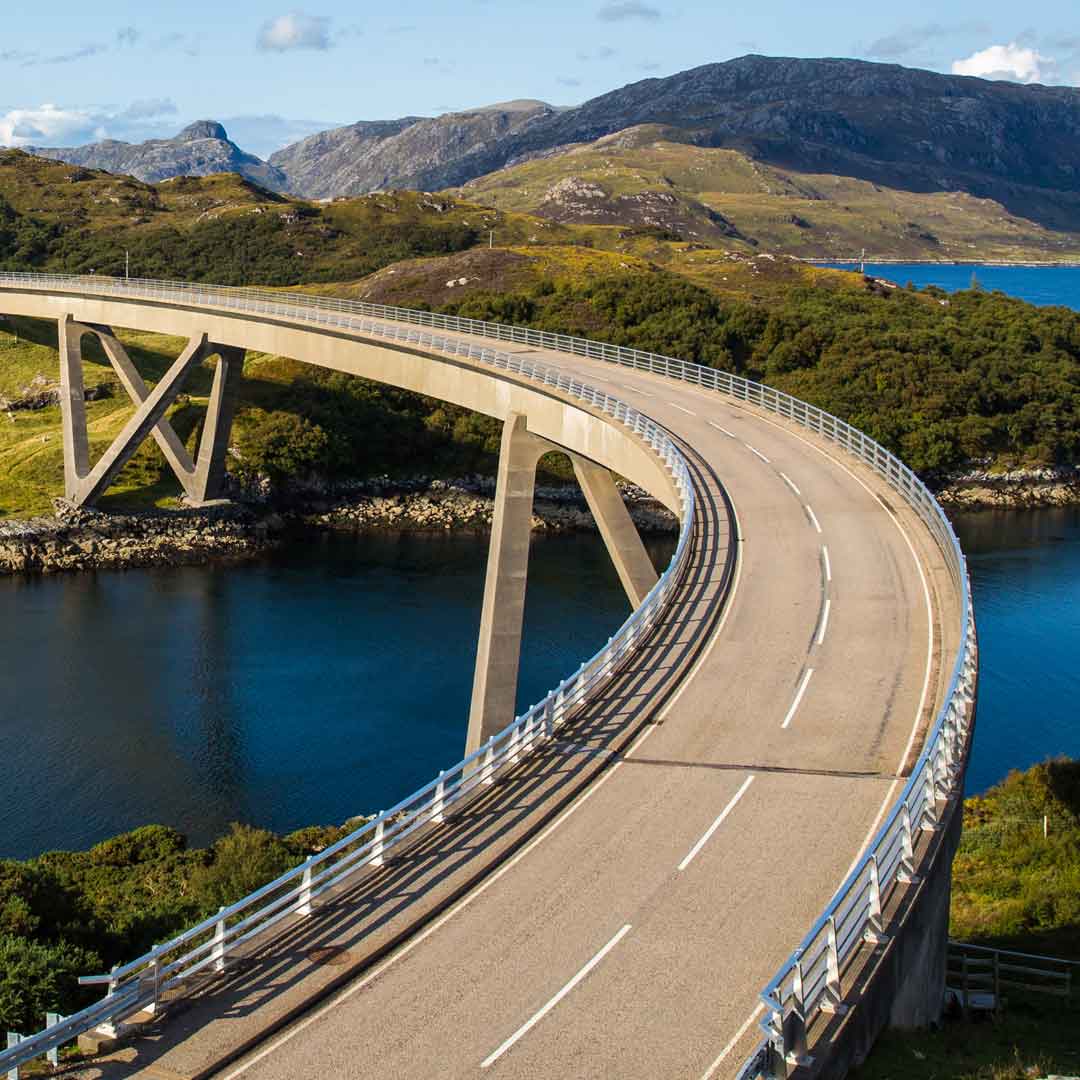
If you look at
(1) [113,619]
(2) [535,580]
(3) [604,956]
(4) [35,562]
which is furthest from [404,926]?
(4) [35,562]

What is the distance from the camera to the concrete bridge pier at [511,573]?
38.6m

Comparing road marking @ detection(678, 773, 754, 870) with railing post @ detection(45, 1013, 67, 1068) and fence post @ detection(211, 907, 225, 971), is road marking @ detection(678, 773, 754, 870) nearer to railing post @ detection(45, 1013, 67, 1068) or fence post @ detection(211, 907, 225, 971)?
fence post @ detection(211, 907, 225, 971)

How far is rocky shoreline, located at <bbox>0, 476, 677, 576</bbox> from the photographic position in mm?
75938

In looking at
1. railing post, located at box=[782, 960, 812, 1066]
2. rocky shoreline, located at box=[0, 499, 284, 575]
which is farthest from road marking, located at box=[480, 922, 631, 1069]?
rocky shoreline, located at box=[0, 499, 284, 575]

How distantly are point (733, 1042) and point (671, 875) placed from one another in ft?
12.3

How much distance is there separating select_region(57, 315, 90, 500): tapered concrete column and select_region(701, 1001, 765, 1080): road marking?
2925 inches

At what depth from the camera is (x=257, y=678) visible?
184 ft

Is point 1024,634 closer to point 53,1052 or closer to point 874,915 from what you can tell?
point 874,915

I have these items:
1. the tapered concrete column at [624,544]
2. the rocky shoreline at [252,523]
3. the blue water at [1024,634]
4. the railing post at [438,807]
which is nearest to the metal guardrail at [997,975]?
the railing post at [438,807]

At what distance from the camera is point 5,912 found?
2522 centimetres

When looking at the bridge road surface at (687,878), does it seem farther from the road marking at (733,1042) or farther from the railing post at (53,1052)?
the railing post at (53,1052)

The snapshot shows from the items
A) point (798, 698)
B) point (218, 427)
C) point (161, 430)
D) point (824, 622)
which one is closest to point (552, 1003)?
point (798, 698)

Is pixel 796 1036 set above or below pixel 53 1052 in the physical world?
above

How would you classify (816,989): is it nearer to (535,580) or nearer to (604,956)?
(604,956)
